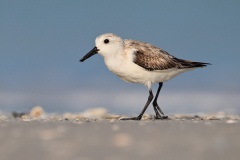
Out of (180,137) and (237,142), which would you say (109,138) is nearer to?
(180,137)

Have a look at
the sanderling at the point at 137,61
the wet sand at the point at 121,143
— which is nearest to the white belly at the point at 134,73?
the sanderling at the point at 137,61

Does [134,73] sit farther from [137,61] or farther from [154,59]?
[154,59]

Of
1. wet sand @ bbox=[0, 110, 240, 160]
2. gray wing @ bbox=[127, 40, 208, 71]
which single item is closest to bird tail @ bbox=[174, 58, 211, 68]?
gray wing @ bbox=[127, 40, 208, 71]

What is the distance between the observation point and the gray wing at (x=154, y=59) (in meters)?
12.1

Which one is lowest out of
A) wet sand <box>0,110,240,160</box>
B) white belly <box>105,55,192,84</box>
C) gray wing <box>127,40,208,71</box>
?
wet sand <box>0,110,240,160</box>

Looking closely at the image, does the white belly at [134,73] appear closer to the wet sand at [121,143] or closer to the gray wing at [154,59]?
the gray wing at [154,59]

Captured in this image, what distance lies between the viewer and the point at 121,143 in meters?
7.57

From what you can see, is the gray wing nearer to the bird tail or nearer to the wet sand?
the bird tail

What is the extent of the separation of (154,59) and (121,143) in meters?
4.91

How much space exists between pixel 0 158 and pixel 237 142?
2837mm

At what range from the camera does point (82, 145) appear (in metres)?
7.62

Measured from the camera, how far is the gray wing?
12117 millimetres

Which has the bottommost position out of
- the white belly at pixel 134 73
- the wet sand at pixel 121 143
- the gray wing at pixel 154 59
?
the wet sand at pixel 121 143

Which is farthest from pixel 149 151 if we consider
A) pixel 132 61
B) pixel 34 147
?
pixel 132 61
